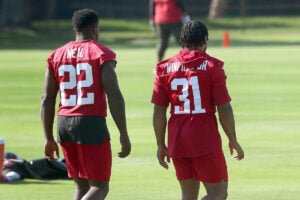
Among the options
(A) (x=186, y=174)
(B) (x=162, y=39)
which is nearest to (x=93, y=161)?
(A) (x=186, y=174)

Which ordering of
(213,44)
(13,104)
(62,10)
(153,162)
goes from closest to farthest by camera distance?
1. (153,162)
2. (13,104)
3. (213,44)
4. (62,10)

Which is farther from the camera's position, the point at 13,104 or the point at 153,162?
the point at 13,104

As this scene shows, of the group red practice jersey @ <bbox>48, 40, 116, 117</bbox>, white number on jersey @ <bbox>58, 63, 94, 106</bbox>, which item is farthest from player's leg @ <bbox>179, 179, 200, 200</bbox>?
white number on jersey @ <bbox>58, 63, 94, 106</bbox>

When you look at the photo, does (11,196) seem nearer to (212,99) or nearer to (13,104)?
(212,99)

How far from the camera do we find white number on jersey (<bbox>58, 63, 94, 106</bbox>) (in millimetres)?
9094

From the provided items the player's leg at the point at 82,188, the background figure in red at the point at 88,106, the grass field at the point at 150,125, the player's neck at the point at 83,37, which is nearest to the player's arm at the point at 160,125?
the background figure in red at the point at 88,106

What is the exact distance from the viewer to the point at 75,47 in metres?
9.23

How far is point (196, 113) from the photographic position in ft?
29.3

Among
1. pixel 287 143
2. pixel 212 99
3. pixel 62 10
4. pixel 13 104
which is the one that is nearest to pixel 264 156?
pixel 287 143

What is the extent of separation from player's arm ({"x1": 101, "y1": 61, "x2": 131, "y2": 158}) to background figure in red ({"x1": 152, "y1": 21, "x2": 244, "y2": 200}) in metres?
0.33

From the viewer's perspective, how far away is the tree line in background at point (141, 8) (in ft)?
195

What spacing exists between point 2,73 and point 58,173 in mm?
15758

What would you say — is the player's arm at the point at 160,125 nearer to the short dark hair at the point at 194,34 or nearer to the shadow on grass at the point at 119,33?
the short dark hair at the point at 194,34

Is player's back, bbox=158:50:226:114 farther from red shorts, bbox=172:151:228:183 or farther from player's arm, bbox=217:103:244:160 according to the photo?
red shorts, bbox=172:151:228:183
